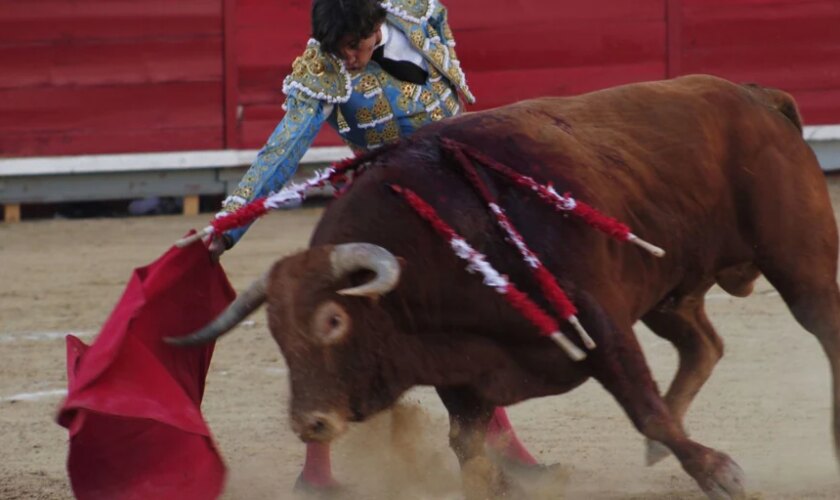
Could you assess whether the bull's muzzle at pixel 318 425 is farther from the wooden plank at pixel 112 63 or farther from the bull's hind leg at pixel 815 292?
the wooden plank at pixel 112 63

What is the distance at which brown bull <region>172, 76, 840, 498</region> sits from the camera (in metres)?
3.11

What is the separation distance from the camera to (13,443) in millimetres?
4281

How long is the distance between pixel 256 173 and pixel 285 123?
→ 136mm

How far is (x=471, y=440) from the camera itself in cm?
348

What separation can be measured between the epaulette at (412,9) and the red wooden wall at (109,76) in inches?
164

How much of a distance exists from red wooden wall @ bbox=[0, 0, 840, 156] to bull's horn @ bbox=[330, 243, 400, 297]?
4.82 m

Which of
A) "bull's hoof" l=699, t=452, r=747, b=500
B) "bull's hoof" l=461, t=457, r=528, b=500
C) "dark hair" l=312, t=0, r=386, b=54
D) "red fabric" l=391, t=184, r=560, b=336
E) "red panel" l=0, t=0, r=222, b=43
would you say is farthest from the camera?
"red panel" l=0, t=0, r=222, b=43

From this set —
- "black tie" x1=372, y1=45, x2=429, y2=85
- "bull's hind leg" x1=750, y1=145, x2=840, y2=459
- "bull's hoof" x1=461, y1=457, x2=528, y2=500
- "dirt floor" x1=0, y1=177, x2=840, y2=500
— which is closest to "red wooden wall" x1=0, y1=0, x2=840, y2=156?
"dirt floor" x1=0, y1=177, x2=840, y2=500

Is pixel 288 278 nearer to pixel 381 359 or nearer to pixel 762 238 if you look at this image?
pixel 381 359

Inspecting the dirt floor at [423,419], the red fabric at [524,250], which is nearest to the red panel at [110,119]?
the dirt floor at [423,419]

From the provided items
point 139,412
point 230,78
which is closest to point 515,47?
point 230,78

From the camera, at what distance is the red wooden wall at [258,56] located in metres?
7.61

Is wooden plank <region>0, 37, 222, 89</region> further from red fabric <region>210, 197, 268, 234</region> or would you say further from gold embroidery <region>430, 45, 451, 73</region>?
red fabric <region>210, 197, 268, 234</region>

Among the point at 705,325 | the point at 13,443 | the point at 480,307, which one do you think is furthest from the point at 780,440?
the point at 13,443
